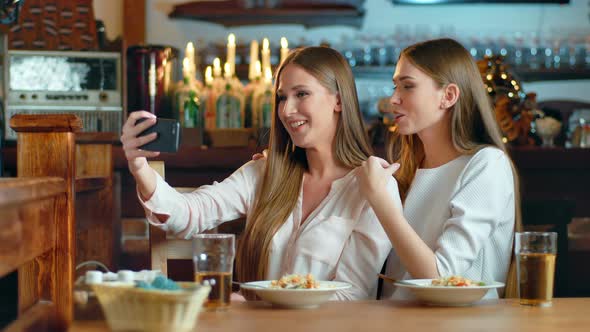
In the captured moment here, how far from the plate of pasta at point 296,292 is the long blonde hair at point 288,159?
609mm

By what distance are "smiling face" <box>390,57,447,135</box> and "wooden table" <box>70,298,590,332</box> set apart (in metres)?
0.75

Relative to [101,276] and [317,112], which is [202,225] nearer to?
[317,112]

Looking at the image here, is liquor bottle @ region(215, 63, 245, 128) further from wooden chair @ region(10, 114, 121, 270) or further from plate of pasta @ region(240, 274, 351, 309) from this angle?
plate of pasta @ region(240, 274, 351, 309)

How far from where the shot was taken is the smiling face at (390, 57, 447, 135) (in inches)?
93.8

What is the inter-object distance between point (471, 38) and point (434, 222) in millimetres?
4142

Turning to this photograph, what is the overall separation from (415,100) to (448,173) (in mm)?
211

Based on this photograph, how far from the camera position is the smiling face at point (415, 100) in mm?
2383

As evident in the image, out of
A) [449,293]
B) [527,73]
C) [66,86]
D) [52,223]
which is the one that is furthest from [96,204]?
[527,73]

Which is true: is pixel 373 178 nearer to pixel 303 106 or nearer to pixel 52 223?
pixel 303 106

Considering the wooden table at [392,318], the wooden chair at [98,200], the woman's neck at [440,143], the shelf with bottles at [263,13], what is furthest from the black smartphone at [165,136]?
the shelf with bottles at [263,13]

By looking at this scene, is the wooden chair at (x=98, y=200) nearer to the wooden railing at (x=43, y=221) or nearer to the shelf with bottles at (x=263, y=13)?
the wooden railing at (x=43, y=221)

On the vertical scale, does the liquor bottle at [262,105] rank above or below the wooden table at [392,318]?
above

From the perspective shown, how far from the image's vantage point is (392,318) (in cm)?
155

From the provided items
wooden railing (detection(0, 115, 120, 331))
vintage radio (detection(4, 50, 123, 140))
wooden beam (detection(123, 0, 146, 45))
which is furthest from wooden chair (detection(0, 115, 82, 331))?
wooden beam (detection(123, 0, 146, 45))
